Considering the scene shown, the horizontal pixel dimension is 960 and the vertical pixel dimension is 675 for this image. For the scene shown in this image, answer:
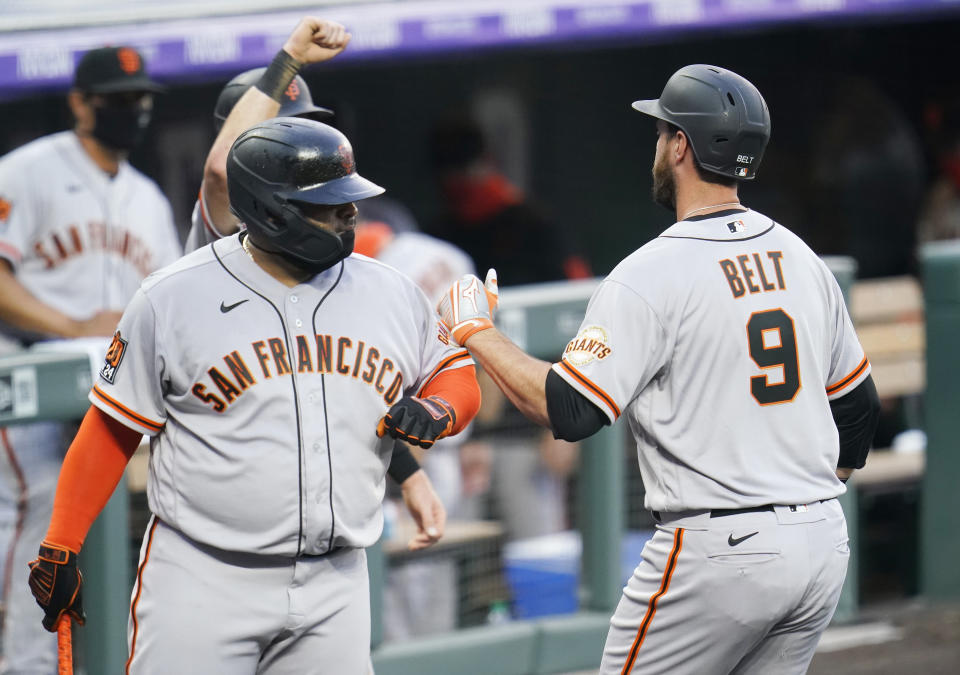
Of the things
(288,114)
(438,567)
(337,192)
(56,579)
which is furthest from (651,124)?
(56,579)

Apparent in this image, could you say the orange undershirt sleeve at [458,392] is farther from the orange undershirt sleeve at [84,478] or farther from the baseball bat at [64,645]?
the baseball bat at [64,645]

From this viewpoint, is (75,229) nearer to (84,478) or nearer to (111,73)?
(111,73)

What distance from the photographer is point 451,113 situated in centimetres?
774

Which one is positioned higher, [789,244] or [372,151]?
[372,151]

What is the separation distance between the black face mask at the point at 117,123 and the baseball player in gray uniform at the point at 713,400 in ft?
6.24

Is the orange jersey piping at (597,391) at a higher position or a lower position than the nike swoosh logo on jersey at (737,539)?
higher

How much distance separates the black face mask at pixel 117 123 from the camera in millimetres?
4602

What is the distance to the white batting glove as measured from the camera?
10.3 ft

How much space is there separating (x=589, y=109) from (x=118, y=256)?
444 cm

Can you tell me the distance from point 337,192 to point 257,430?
1.55ft

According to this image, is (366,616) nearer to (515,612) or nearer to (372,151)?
(515,612)

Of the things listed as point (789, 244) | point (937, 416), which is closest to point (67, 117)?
point (937, 416)

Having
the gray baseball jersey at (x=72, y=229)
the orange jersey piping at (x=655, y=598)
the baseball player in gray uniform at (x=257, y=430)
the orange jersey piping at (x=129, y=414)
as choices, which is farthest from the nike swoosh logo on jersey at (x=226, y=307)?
the gray baseball jersey at (x=72, y=229)

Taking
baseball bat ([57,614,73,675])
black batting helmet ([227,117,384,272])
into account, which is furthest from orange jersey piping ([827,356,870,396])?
baseball bat ([57,614,73,675])
